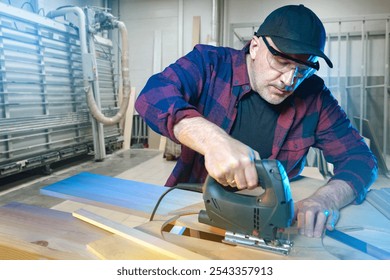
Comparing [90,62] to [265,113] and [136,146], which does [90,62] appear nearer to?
[136,146]

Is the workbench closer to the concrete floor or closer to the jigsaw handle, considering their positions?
the jigsaw handle

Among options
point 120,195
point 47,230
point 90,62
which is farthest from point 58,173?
point 47,230

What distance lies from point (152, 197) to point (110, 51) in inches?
132

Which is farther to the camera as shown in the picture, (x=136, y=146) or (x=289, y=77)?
(x=136, y=146)

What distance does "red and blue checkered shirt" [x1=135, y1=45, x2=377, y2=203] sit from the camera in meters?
0.84

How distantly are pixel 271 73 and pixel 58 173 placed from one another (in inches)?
92.7

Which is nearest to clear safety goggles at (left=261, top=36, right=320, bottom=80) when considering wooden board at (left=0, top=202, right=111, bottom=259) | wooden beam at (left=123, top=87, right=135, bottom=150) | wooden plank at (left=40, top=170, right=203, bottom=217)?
wooden plank at (left=40, top=170, right=203, bottom=217)

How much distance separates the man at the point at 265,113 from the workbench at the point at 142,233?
64mm

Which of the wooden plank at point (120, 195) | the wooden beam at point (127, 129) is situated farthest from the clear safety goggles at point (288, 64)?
the wooden beam at point (127, 129)

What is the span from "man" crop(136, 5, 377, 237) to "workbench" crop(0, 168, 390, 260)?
0.21ft

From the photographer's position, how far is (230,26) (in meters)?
2.12

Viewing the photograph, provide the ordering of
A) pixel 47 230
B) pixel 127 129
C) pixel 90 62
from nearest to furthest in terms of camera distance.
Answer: pixel 47 230, pixel 90 62, pixel 127 129

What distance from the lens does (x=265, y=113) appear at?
904 millimetres
